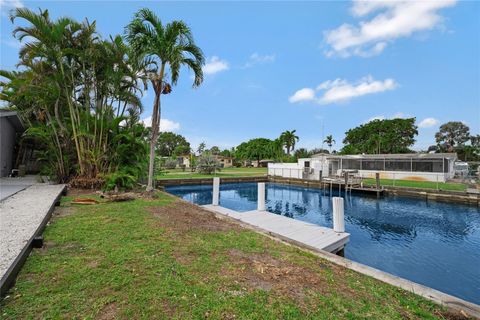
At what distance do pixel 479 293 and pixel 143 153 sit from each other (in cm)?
1072

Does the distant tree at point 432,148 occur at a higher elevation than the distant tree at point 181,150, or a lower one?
higher

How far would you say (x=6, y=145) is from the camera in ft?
37.4

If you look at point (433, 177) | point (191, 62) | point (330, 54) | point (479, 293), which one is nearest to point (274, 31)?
point (330, 54)

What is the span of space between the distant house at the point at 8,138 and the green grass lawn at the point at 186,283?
10354 mm

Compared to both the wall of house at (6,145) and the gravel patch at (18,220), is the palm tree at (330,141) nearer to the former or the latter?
the wall of house at (6,145)

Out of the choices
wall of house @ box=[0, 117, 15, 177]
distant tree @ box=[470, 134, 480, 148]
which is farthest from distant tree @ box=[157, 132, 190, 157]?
distant tree @ box=[470, 134, 480, 148]

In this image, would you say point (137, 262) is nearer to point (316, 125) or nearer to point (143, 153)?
point (143, 153)

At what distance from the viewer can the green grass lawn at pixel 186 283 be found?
1.99 m

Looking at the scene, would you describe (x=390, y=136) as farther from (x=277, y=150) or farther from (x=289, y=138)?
(x=277, y=150)

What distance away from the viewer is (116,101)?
9.66 meters

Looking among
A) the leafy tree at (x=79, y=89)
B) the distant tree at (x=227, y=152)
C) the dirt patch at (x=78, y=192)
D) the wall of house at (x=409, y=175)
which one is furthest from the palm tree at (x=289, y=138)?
the dirt patch at (x=78, y=192)

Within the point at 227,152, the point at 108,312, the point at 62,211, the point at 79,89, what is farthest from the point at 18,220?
the point at 227,152

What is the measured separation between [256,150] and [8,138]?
141ft

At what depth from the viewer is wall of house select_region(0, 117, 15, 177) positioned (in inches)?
422
